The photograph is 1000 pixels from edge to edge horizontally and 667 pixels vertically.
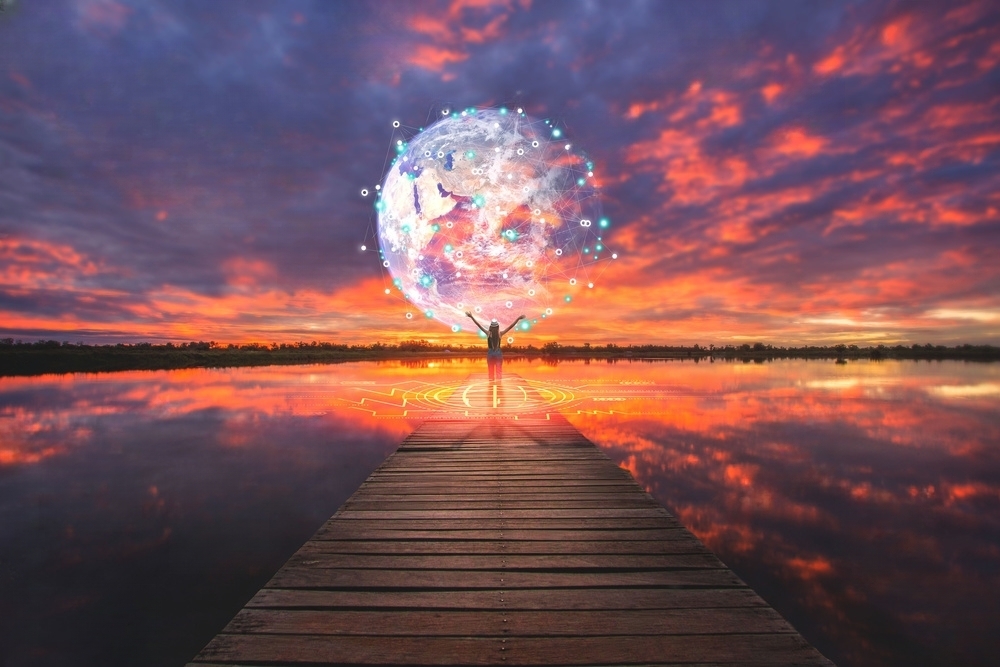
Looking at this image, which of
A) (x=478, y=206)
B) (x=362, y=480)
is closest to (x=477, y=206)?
(x=478, y=206)

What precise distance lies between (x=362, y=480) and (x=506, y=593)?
10.3 metres

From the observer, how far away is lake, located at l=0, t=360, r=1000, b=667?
6980 mm

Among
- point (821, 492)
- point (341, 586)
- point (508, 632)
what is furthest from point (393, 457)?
point (821, 492)

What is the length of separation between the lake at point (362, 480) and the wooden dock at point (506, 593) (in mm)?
3141

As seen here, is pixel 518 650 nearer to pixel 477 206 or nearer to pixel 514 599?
pixel 514 599

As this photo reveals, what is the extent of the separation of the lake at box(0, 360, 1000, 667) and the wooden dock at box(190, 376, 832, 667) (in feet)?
10.3

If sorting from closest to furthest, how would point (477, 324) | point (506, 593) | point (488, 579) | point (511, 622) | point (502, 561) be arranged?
point (511, 622), point (506, 593), point (488, 579), point (502, 561), point (477, 324)

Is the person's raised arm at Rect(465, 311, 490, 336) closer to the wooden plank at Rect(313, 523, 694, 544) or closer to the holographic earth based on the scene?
the holographic earth

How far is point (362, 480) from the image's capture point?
45.5 ft

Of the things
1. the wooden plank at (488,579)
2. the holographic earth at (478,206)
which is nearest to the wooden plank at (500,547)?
the wooden plank at (488,579)

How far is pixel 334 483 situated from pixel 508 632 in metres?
10.7

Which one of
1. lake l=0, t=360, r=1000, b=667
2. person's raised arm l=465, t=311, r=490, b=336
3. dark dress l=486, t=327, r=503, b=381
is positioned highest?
person's raised arm l=465, t=311, r=490, b=336

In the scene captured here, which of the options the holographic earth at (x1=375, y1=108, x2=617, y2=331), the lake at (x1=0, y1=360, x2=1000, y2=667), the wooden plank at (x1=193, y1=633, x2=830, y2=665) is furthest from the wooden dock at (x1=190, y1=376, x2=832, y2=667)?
the holographic earth at (x1=375, y1=108, x2=617, y2=331)

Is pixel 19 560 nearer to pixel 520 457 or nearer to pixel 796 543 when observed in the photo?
pixel 520 457
